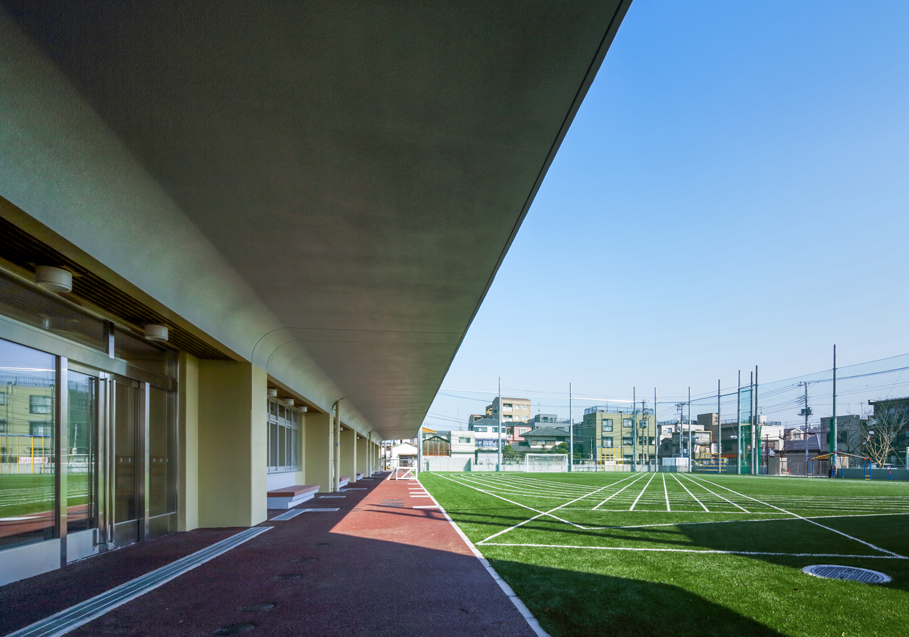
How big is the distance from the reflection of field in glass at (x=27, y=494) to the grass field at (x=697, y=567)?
19.0 ft

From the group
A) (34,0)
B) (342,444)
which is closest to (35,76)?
(34,0)

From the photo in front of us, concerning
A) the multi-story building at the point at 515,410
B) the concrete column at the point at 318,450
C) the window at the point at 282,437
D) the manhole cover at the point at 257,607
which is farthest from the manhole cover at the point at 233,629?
the multi-story building at the point at 515,410

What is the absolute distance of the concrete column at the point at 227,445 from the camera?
1264 centimetres

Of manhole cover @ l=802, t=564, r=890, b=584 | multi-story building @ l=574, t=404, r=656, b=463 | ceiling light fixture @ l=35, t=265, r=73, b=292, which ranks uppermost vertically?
ceiling light fixture @ l=35, t=265, r=73, b=292

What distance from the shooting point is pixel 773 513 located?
16312mm

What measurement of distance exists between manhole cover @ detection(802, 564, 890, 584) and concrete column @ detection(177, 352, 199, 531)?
33.8 ft

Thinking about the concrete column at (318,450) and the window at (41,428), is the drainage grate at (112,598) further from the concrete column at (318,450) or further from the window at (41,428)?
the concrete column at (318,450)

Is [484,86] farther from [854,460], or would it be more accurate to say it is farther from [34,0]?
[854,460]

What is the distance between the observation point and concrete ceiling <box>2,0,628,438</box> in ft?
13.6

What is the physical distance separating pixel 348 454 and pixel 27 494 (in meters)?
29.0

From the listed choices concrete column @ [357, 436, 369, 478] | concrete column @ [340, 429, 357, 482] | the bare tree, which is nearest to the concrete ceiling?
concrete column @ [340, 429, 357, 482]

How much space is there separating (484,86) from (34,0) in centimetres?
299

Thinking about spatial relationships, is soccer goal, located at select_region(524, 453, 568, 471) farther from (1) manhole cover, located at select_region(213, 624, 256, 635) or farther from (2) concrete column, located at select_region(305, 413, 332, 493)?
(1) manhole cover, located at select_region(213, 624, 256, 635)

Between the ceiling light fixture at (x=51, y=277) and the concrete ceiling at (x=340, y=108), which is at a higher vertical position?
the concrete ceiling at (x=340, y=108)
